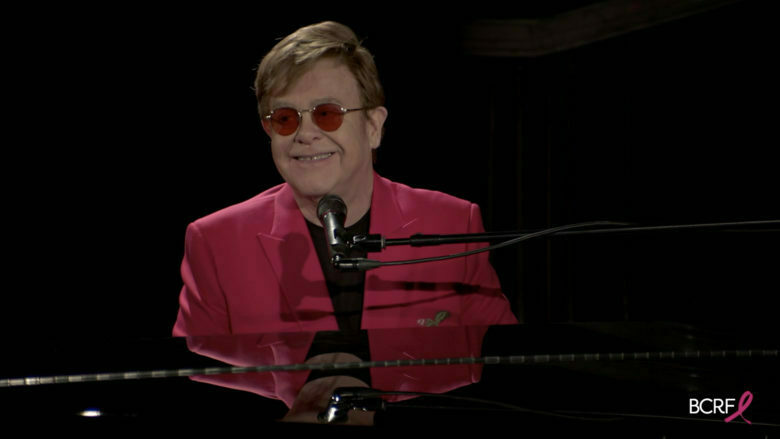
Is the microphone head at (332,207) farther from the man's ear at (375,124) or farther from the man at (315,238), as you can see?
the man's ear at (375,124)

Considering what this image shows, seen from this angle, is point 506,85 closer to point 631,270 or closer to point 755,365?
point 631,270

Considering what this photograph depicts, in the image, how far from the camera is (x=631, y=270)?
3.41 m

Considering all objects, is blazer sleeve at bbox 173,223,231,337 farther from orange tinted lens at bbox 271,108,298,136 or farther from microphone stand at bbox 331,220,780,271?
microphone stand at bbox 331,220,780,271

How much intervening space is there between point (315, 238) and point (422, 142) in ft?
4.09

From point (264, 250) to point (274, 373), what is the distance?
0.87 metres

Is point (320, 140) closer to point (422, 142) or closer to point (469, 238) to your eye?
point (469, 238)

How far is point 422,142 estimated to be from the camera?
3322 mm

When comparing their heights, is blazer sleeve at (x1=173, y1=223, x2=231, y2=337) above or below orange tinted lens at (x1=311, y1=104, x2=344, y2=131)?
below

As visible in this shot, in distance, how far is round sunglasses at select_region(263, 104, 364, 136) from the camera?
2006 millimetres

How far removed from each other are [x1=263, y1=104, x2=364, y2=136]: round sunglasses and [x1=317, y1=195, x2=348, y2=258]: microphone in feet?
1.86

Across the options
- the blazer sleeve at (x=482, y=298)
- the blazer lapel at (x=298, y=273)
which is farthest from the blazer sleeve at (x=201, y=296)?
the blazer sleeve at (x=482, y=298)

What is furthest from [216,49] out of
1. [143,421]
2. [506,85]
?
[143,421]

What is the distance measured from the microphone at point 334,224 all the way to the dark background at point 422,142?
4.28 feet

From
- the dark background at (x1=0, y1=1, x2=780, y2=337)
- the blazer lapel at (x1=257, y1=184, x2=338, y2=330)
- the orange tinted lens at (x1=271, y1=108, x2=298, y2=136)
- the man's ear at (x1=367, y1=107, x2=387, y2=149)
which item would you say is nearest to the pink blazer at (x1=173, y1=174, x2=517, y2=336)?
the blazer lapel at (x1=257, y1=184, x2=338, y2=330)
